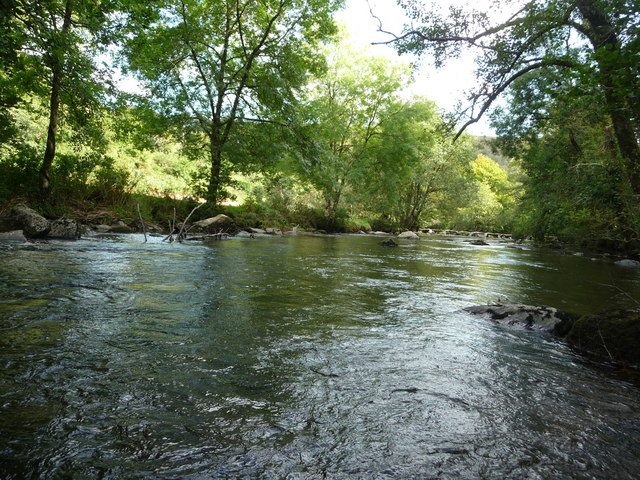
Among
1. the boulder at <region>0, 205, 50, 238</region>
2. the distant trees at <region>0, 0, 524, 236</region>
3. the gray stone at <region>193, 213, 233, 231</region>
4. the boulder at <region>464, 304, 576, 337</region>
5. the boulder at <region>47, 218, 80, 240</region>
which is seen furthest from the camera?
the gray stone at <region>193, 213, 233, 231</region>

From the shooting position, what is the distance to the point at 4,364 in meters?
2.59

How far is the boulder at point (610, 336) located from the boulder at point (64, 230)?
13.2 m

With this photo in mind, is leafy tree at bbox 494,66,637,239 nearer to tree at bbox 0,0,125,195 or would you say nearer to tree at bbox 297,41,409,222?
tree at bbox 0,0,125,195

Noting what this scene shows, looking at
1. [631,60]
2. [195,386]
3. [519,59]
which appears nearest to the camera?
[195,386]

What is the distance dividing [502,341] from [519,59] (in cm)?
1004

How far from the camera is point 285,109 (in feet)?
60.3

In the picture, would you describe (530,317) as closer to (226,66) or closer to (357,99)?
(226,66)

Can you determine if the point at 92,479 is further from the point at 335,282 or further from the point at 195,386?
the point at 335,282

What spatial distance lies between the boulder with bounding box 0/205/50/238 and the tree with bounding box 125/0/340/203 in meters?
8.23

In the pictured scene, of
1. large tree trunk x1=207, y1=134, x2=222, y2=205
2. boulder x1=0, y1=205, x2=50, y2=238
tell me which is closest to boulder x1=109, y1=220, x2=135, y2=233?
large tree trunk x1=207, y1=134, x2=222, y2=205

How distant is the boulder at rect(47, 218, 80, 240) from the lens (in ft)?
37.1

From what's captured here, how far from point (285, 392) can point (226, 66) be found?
19479mm

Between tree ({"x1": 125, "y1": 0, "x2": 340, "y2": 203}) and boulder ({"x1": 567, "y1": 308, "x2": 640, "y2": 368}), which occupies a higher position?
tree ({"x1": 125, "y1": 0, "x2": 340, "y2": 203})

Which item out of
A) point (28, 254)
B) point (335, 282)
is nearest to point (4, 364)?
point (335, 282)
